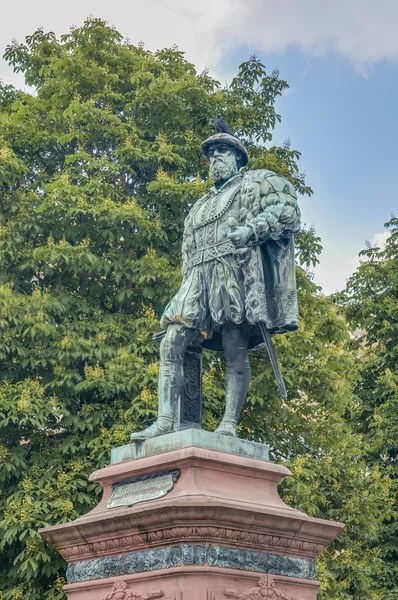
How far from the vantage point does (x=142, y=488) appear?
7.70 metres

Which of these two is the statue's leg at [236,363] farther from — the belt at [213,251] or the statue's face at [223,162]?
the statue's face at [223,162]

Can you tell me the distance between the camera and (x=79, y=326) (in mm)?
14250

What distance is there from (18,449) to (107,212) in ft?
12.1

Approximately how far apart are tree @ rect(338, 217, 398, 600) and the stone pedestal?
452 inches

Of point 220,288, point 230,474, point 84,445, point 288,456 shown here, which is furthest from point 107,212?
point 230,474

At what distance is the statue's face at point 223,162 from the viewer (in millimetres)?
8852

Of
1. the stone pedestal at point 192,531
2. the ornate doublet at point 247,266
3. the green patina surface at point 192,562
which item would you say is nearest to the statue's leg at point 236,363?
the ornate doublet at point 247,266

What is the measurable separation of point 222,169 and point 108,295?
6.96m

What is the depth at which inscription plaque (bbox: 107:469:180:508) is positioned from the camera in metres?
7.45

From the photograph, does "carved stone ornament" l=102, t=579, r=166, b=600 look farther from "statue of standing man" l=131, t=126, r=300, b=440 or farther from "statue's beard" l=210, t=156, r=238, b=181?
"statue's beard" l=210, t=156, r=238, b=181

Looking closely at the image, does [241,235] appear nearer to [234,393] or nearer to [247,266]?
[247,266]

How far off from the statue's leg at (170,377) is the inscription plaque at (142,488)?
1.22 ft

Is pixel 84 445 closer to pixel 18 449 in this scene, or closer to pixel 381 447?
pixel 18 449

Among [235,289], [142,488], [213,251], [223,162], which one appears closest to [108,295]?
[223,162]
